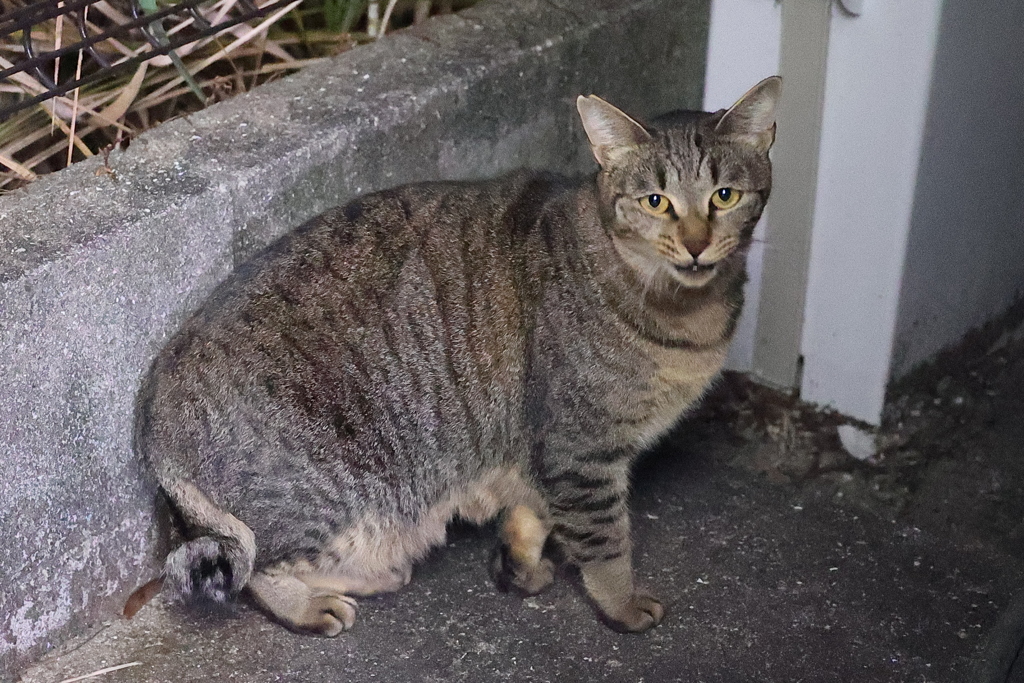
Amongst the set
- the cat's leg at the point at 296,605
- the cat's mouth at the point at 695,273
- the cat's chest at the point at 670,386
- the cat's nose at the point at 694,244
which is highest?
the cat's nose at the point at 694,244

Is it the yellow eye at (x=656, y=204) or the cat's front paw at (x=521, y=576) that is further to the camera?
the cat's front paw at (x=521, y=576)

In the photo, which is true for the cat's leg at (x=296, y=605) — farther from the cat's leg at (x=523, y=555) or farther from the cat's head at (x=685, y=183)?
the cat's head at (x=685, y=183)

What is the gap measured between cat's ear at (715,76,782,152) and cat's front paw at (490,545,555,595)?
46.3 inches

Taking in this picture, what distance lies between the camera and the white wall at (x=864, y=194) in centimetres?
305

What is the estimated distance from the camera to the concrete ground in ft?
8.73

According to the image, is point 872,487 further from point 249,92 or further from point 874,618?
point 249,92

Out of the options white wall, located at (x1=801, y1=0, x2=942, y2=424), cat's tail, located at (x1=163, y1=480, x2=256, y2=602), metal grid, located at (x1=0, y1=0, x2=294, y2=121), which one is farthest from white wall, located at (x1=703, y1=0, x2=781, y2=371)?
cat's tail, located at (x1=163, y1=480, x2=256, y2=602)

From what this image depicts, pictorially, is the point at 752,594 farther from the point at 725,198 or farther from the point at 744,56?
the point at 744,56

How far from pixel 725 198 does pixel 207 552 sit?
135 cm

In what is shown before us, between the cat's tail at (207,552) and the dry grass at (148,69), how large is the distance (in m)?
0.86

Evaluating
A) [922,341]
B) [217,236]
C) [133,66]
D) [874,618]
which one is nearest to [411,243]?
[217,236]

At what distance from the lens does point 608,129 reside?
8.42 feet

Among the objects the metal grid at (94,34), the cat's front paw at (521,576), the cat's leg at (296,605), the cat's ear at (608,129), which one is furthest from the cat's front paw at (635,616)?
the metal grid at (94,34)

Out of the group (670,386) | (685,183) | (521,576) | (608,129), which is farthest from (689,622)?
(608,129)
